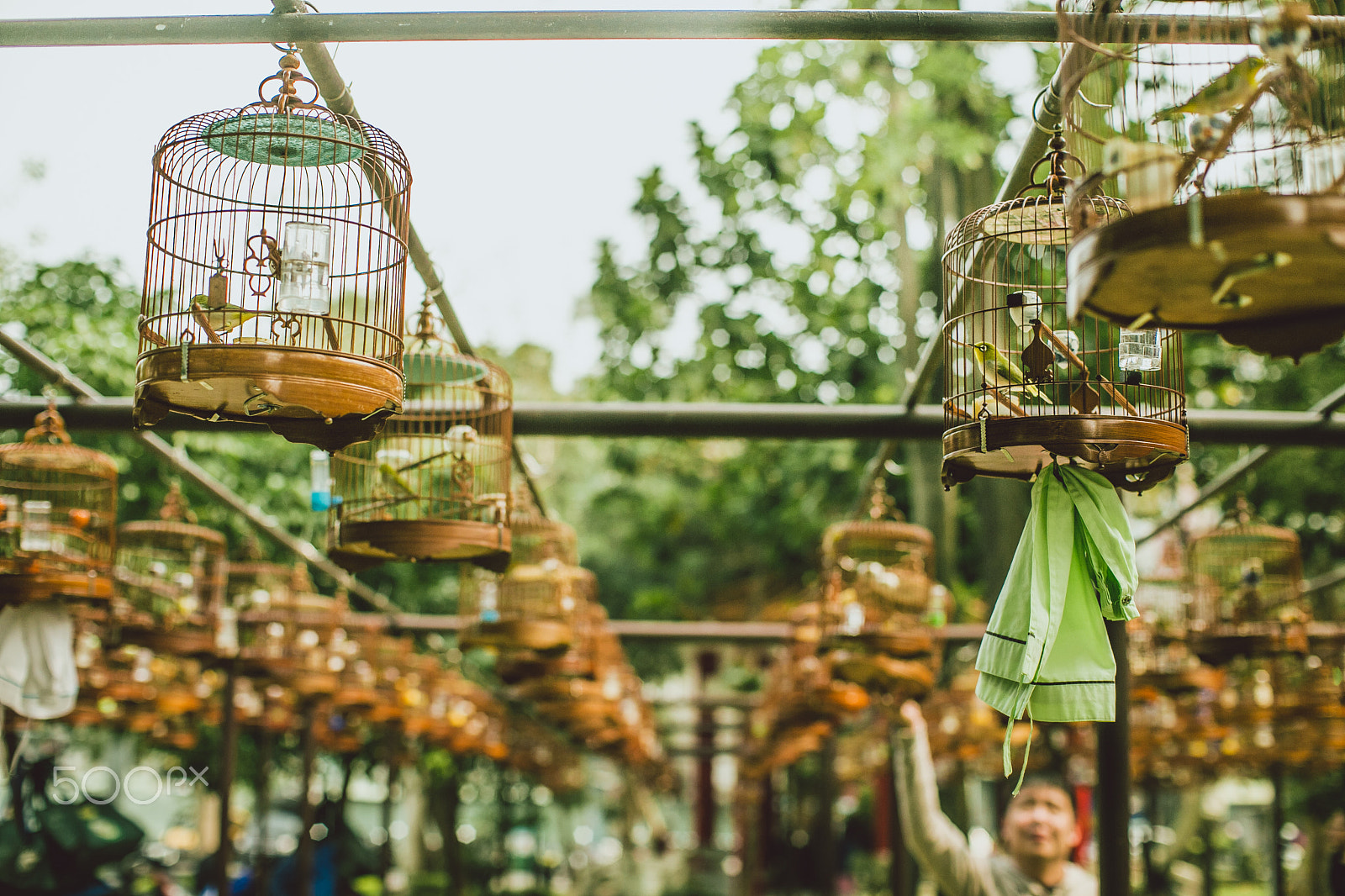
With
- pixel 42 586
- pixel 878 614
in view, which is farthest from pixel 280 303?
pixel 878 614

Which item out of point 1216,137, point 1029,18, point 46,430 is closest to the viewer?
point 1216,137

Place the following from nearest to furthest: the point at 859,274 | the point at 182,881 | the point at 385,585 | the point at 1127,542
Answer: the point at 1127,542
the point at 859,274
the point at 385,585
the point at 182,881

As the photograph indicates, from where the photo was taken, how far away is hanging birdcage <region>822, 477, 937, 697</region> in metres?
8.95

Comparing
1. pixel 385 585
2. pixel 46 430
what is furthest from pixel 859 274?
pixel 46 430

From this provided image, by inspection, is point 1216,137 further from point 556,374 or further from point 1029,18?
point 556,374

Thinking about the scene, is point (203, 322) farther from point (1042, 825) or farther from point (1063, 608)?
point (1042, 825)

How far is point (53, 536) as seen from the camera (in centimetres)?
750

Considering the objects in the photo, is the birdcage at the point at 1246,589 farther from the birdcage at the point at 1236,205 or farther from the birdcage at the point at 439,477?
the birdcage at the point at 1236,205

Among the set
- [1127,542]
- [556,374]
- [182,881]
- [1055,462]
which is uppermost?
[556,374]

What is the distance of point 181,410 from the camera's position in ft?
13.7

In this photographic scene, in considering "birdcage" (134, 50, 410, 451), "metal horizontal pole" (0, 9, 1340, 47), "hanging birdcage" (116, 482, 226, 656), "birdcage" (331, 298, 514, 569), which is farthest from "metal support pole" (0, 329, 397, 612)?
"metal horizontal pole" (0, 9, 1340, 47)

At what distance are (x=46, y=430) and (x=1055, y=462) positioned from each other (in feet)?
18.7

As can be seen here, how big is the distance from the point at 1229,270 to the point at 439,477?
4.71m

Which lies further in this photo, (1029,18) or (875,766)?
(875,766)
